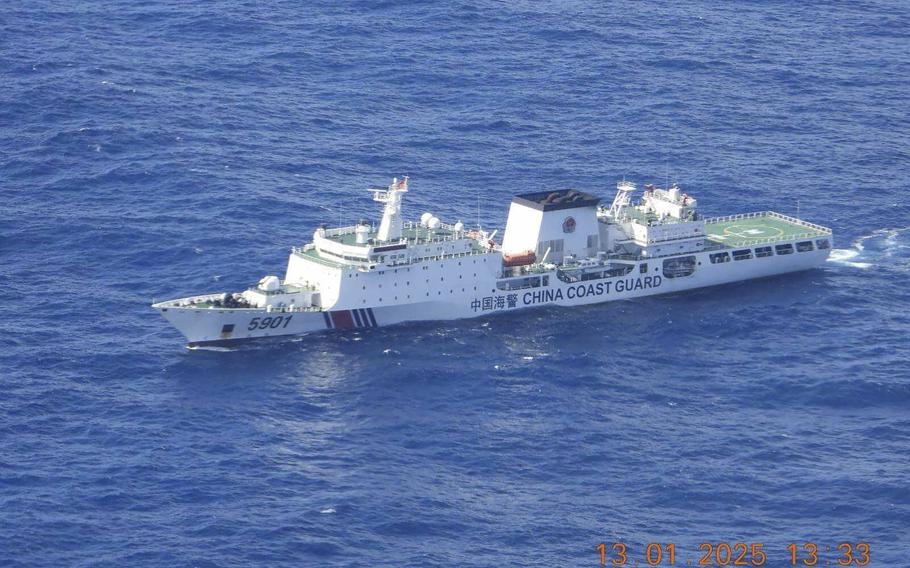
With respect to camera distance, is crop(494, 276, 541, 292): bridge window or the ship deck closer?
crop(494, 276, 541, 292): bridge window

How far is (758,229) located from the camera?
178 meters

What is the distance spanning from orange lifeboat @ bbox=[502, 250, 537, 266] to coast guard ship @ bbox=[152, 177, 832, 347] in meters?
0.15

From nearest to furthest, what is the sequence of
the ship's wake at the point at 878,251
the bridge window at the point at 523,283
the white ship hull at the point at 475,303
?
1. the white ship hull at the point at 475,303
2. the bridge window at the point at 523,283
3. the ship's wake at the point at 878,251

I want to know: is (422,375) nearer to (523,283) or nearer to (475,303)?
(475,303)

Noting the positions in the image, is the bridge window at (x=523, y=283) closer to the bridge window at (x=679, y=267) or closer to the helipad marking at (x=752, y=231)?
the bridge window at (x=679, y=267)

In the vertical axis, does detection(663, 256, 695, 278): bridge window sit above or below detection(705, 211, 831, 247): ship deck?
below

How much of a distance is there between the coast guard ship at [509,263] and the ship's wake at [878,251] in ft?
9.24

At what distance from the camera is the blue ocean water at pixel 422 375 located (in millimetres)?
125688

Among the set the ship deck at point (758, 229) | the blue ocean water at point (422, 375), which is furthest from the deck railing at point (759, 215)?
the blue ocean water at point (422, 375)

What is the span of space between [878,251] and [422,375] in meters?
53.4

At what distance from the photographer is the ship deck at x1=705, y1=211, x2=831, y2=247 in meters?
175
